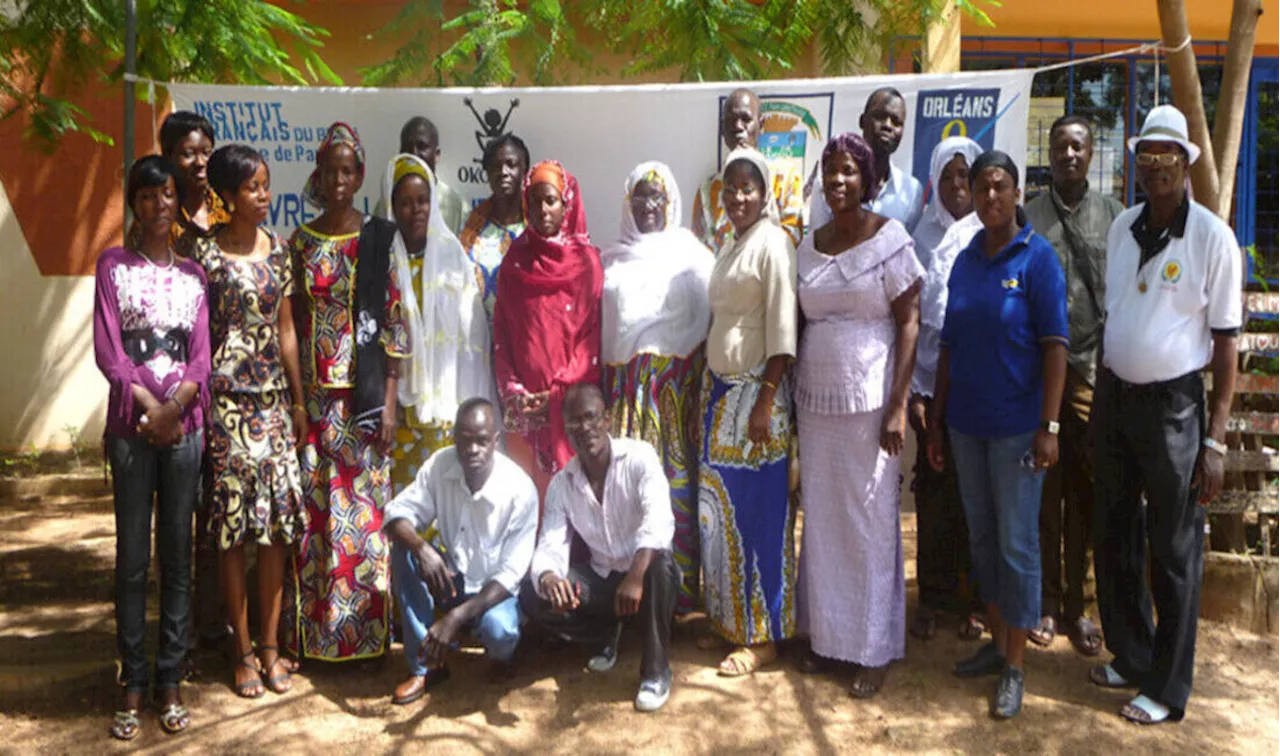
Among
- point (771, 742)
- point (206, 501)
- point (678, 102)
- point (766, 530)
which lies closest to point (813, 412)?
point (766, 530)

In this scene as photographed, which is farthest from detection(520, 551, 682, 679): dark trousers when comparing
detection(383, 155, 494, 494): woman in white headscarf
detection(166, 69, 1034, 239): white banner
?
detection(166, 69, 1034, 239): white banner

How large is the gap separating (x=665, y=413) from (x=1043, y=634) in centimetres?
181

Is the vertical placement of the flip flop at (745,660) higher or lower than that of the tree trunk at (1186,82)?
lower

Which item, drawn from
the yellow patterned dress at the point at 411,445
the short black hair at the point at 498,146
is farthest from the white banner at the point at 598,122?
the yellow patterned dress at the point at 411,445

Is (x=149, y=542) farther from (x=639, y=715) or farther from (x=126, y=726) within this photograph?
(x=639, y=715)

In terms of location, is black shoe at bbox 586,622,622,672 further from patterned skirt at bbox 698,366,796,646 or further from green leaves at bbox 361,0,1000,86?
green leaves at bbox 361,0,1000,86

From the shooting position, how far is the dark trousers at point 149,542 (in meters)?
3.74

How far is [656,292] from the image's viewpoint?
14.3 ft

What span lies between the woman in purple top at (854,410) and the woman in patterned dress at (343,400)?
5.35 feet

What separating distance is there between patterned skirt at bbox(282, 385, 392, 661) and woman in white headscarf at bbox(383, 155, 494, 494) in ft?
0.63

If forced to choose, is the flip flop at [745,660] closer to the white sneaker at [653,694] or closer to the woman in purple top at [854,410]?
the woman in purple top at [854,410]

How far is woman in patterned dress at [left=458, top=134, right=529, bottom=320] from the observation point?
470 centimetres

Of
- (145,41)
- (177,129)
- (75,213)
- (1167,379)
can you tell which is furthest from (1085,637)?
(75,213)

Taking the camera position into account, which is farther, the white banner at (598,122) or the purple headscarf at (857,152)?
the white banner at (598,122)
